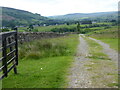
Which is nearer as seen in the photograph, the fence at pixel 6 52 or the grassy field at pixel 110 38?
the fence at pixel 6 52

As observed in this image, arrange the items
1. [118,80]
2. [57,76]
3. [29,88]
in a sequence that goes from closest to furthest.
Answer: [29,88]
[118,80]
[57,76]

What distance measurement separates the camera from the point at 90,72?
7234mm

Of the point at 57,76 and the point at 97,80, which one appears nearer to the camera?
the point at 97,80

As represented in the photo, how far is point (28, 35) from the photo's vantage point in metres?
17.2

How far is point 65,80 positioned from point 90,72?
1.55 metres

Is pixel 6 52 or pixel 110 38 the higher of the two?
pixel 6 52

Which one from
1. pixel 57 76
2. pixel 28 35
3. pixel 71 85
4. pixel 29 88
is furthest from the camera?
pixel 28 35

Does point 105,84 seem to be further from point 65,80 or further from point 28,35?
point 28,35

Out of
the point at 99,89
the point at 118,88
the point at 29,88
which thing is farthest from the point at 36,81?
the point at 118,88

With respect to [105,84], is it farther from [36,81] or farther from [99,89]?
A: [36,81]

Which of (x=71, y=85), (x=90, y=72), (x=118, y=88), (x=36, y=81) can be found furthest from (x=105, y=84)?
(x=36, y=81)

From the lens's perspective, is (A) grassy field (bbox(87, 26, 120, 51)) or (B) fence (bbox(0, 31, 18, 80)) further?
(A) grassy field (bbox(87, 26, 120, 51))

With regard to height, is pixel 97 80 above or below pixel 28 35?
below

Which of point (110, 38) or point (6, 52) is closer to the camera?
point (6, 52)
